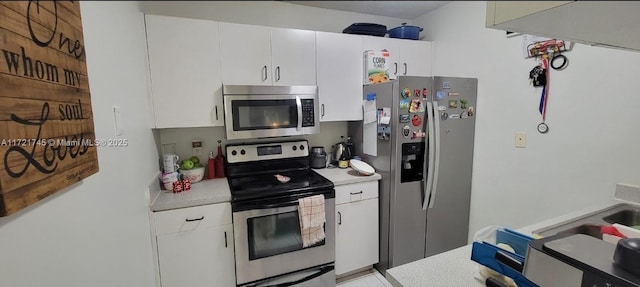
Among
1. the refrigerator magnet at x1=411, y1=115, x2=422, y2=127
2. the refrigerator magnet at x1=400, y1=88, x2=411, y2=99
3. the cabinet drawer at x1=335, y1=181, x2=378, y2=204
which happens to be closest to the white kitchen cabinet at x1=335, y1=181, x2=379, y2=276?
the cabinet drawer at x1=335, y1=181, x2=378, y2=204

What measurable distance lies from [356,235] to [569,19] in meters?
1.81

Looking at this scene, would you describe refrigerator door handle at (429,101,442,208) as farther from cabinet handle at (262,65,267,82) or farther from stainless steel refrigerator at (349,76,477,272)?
cabinet handle at (262,65,267,82)

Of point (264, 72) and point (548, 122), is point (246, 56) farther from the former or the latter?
point (548, 122)

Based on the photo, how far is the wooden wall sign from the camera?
1.40 feet

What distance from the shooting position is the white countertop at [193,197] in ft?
4.90

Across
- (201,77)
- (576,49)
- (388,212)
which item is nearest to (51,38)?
(201,77)

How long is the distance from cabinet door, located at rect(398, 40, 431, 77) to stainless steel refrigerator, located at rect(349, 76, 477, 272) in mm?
423

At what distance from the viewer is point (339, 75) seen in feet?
6.97

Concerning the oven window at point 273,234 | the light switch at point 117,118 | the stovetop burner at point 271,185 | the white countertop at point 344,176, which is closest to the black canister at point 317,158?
the white countertop at point 344,176

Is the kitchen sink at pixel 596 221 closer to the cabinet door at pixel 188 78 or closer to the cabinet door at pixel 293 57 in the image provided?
the cabinet door at pixel 293 57

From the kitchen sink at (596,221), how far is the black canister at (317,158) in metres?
1.51

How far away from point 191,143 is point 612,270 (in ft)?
7.06

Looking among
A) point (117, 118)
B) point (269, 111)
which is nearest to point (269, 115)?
point (269, 111)

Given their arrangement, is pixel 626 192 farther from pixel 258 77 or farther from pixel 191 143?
pixel 191 143
